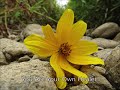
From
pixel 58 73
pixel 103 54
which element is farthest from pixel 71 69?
pixel 103 54

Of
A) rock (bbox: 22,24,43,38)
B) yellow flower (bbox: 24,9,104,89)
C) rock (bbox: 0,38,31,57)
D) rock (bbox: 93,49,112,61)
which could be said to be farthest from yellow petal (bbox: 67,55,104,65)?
rock (bbox: 22,24,43,38)

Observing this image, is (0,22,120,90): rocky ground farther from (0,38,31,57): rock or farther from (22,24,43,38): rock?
(22,24,43,38): rock

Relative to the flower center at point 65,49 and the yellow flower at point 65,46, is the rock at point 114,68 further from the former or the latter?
the flower center at point 65,49

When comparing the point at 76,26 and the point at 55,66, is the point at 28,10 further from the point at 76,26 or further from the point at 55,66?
the point at 55,66

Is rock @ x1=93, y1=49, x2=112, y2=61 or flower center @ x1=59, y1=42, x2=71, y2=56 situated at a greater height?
flower center @ x1=59, y1=42, x2=71, y2=56

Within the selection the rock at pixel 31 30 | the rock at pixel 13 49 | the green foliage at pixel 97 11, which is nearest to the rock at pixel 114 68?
the rock at pixel 13 49
